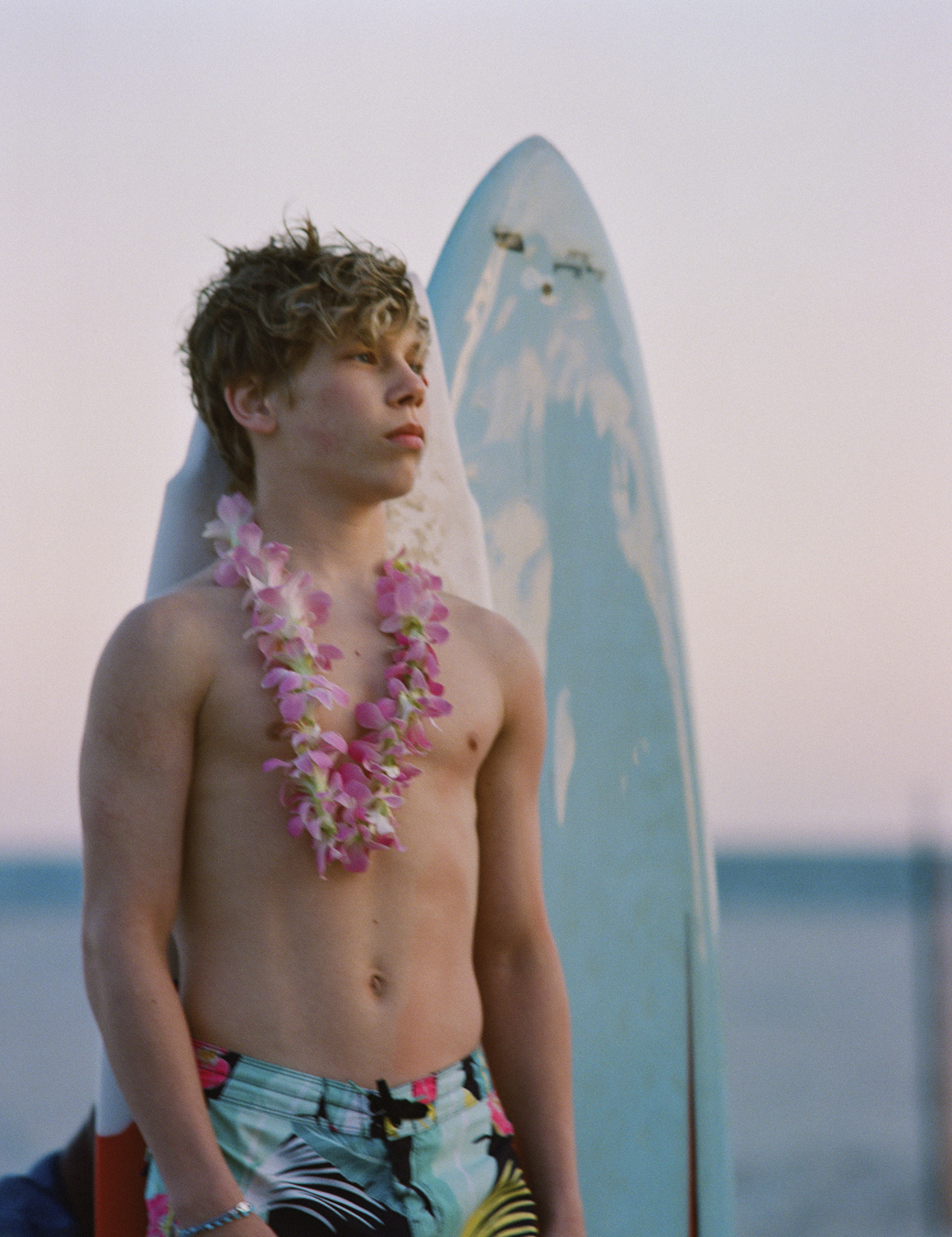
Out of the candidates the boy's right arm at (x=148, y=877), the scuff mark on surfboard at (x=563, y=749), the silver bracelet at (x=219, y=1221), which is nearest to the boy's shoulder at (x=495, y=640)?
the boy's right arm at (x=148, y=877)

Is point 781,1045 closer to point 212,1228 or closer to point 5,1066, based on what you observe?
point 5,1066

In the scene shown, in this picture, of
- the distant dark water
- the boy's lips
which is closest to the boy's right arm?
the boy's lips

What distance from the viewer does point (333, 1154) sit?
143 cm

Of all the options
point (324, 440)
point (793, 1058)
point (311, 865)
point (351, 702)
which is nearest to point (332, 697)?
point (351, 702)

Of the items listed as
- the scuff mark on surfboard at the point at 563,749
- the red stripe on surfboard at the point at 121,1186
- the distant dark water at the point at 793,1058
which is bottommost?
the distant dark water at the point at 793,1058

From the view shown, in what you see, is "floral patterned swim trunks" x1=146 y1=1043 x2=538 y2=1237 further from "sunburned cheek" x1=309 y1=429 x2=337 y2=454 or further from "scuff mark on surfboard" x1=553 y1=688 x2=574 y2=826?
"scuff mark on surfboard" x1=553 y1=688 x2=574 y2=826

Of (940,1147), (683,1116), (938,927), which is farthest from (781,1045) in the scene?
(683,1116)

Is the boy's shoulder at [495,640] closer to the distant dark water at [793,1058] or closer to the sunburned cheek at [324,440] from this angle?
the sunburned cheek at [324,440]

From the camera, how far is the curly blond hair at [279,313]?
1671 millimetres

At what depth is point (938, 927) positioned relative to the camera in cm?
958

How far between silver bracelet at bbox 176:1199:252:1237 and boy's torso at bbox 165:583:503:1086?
0.15 metres

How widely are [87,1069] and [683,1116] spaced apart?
8.53 meters

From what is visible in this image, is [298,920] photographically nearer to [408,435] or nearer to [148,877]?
[148,877]

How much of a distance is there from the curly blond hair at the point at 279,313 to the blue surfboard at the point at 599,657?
120 cm
